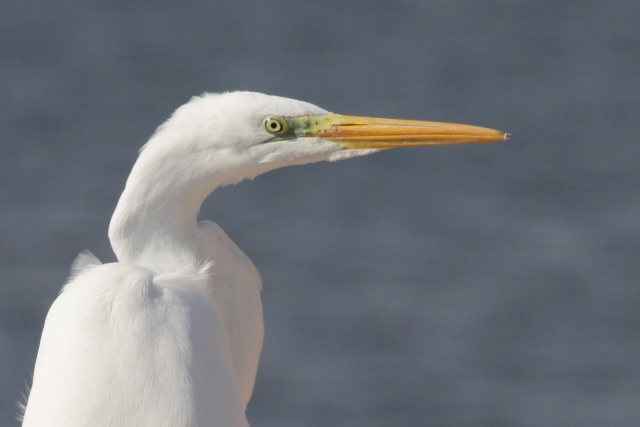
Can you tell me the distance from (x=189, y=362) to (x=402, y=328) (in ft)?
19.4

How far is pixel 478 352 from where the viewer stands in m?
9.10

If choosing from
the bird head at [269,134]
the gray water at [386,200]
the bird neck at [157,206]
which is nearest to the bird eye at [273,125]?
the bird head at [269,134]

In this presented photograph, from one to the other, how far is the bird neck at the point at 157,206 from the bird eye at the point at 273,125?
0.24 metres

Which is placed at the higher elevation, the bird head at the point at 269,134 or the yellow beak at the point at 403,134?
the yellow beak at the point at 403,134

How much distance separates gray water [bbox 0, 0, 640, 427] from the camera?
9094 millimetres

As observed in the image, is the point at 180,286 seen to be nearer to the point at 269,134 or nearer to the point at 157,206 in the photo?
the point at 157,206

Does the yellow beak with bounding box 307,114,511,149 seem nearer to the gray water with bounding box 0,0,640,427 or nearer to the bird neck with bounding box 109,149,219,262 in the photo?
the bird neck with bounding box 109,149,219,262

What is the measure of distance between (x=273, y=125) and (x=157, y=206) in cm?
46

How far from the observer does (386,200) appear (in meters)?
9.81

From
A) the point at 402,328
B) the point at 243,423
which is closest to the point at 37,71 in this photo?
the point at 402,328

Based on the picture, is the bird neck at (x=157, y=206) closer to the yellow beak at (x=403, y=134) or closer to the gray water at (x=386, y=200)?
the yellow beak at (x=403, y=134)

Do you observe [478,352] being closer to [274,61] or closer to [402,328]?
[402,328]

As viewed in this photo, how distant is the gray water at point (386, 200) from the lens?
9.09 meters

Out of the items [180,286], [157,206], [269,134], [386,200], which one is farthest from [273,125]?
[386,200]
